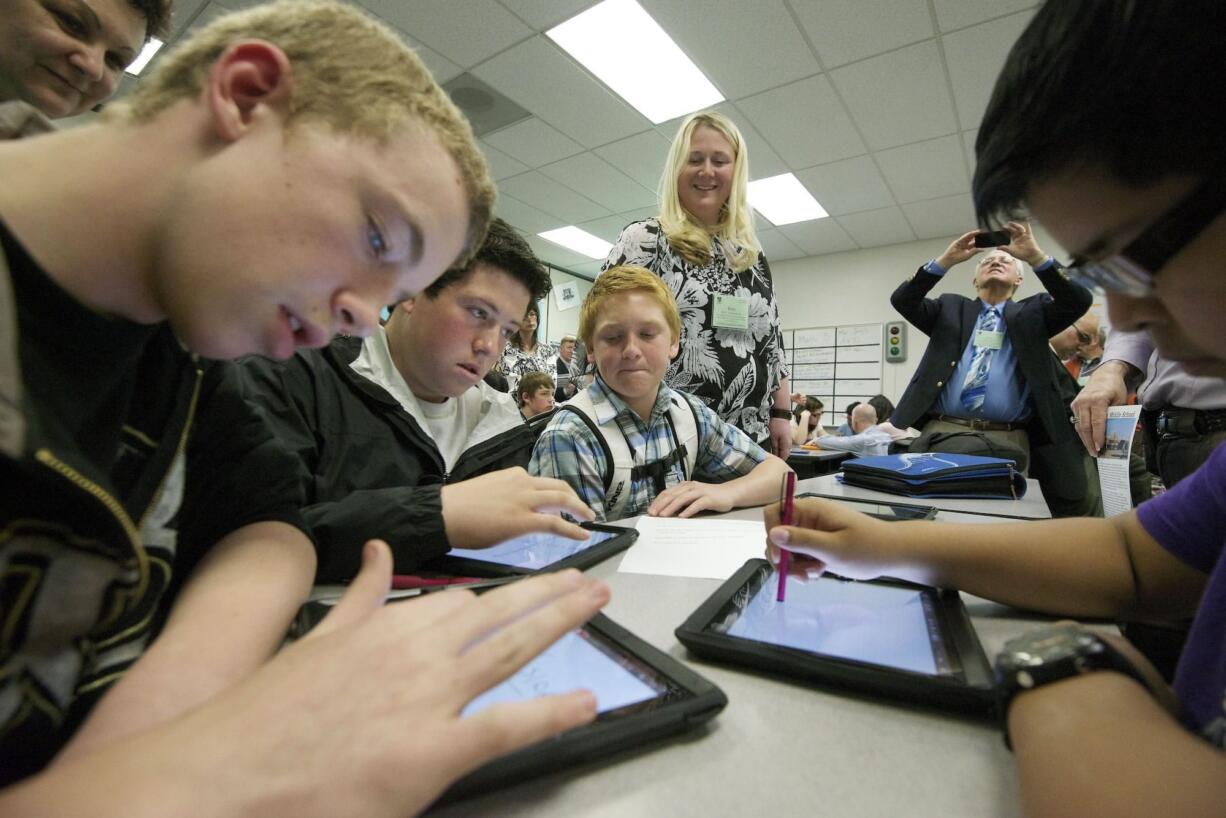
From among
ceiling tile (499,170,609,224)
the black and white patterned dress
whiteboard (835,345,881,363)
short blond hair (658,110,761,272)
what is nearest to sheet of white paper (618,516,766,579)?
the black and white patterned dress

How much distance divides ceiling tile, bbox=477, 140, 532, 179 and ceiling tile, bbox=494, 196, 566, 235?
1.15ft

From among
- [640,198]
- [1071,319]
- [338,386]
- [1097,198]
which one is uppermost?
[640,198]

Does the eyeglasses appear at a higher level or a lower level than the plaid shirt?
higher

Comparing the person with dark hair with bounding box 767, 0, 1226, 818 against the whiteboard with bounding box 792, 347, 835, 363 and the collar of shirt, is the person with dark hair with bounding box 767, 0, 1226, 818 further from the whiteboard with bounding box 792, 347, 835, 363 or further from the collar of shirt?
the whiteboard with bounding box 792, 347, 835, 363

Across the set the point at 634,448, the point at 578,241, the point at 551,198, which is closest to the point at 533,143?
the point at 551,198

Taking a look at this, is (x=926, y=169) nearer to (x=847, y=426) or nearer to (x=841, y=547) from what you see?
(x=847, y=426)

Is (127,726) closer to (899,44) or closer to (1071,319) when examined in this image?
(1071,319)

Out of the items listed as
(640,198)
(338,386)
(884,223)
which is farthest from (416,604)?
(884,223)

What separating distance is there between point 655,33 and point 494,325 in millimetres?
1977

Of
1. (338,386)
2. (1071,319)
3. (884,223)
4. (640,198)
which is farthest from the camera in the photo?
(884,223)

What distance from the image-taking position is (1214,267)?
0.33 meters

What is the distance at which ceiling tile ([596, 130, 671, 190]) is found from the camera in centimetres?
331

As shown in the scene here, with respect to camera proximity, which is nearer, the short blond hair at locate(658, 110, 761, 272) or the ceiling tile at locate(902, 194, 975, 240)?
the short blond hair at locate(658, 110, 761, 272)

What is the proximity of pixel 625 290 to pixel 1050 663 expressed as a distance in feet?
3.57
